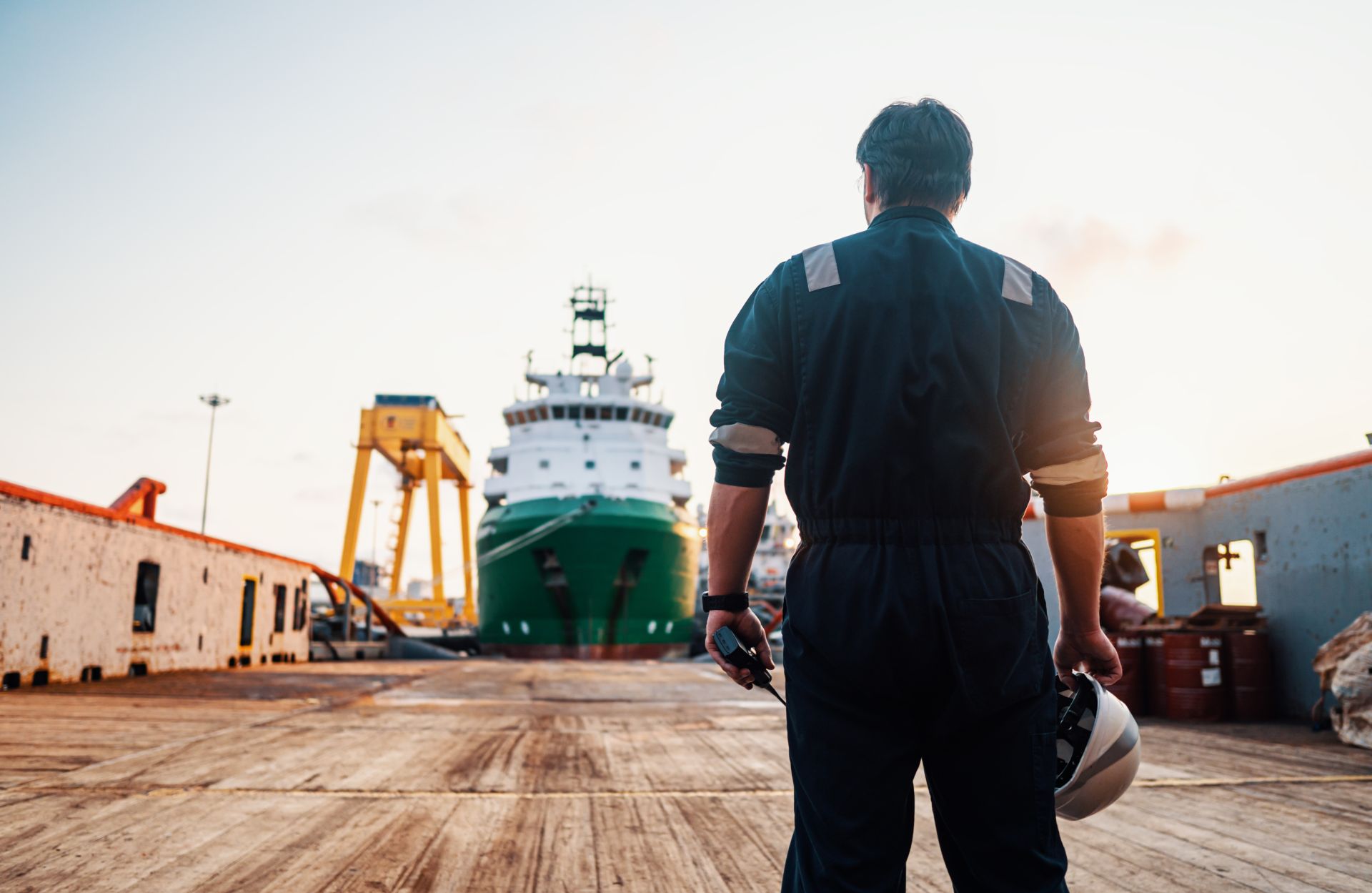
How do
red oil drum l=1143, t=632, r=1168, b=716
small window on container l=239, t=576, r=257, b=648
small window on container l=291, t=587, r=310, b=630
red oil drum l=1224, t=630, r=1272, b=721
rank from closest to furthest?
red oil drum l=1224, t=630, r=1272, b=721 < red oil drum l=1143, t=632, r=1168, b=716 < small window on container l=239, t=576, r=257, b=648 < small window on container l=291, t=587, r=310, b=630

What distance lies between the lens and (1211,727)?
269 inches

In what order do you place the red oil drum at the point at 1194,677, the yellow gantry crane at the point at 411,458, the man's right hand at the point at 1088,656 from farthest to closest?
the yellow gantry crane at the point at 411,458, the red oil drum at the point at 1194,677, the man's right hand at the point at 1088,656

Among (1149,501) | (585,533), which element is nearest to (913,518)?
(1149,501)

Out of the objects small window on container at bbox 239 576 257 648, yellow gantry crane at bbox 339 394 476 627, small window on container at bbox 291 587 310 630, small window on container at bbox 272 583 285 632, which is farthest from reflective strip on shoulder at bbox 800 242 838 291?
yellow gantry crane at bbox 339 394 476 627

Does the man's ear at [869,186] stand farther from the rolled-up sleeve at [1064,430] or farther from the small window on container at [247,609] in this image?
the small window on container at [247,609]

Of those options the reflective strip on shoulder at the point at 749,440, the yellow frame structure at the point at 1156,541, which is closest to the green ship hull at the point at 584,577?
the yellow frame structure at the point at 1156,541

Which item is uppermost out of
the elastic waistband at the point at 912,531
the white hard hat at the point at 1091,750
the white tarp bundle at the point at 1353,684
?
the elastic waistband at the point at 912,531

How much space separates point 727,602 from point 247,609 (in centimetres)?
1603

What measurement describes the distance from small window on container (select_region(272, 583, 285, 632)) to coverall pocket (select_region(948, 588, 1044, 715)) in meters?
17.3

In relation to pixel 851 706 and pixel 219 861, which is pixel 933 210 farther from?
pixel 219 861

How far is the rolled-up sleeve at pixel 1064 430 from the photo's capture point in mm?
Answer: 1670

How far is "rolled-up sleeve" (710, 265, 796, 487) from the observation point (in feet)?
5.29

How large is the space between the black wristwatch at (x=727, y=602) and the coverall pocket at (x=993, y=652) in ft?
1.24

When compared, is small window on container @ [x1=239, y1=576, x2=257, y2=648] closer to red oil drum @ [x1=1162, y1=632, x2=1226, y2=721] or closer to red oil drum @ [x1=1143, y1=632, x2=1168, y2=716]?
red oil drum @ [x1=1143, y1=632, x2=1168, y2=716]
